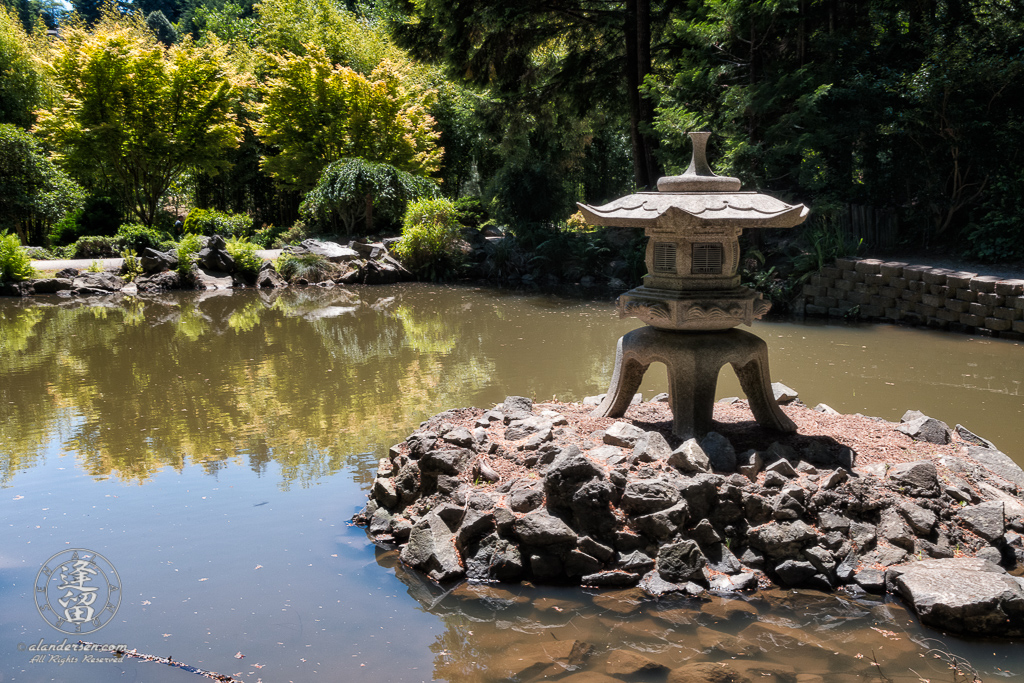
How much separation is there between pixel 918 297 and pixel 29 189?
65.0 ft

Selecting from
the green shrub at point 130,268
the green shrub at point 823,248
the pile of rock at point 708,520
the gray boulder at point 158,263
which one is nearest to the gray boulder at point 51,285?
the green shrub at point 130,268

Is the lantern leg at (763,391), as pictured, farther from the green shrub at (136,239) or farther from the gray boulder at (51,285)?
the green shrub at (136,239)

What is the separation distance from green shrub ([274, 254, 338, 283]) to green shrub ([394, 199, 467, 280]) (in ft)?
5.36

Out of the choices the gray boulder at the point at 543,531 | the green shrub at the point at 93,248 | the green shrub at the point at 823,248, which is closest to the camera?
the gray boulder at the point at 543,531

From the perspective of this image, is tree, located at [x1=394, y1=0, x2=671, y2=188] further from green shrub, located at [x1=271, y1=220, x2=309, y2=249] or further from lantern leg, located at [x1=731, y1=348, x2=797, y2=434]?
lantern leg, located at [x1=731, y1=348, x2=797, y2=434]

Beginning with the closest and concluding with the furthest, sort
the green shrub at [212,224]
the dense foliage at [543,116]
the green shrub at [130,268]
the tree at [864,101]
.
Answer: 1. the tree at [864,101]
2. the dense foliage at [543,116]
3. the green shrub at [130,268]
4. the green shrub at [212,224]

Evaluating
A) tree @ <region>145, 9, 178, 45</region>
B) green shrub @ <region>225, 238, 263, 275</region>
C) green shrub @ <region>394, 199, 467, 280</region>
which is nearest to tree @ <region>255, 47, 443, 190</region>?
green shrub @ <region>394, 199, 467, 280</region>

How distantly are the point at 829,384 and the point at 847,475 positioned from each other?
3740mm

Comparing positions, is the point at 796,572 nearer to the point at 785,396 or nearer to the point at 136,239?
the point at 785,396

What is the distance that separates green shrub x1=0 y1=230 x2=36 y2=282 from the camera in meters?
14.8

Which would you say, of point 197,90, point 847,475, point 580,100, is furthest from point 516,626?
point 197,90

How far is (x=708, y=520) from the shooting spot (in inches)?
157

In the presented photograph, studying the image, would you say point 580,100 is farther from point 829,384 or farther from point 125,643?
point 125,643

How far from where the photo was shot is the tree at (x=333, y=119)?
20.5 m
